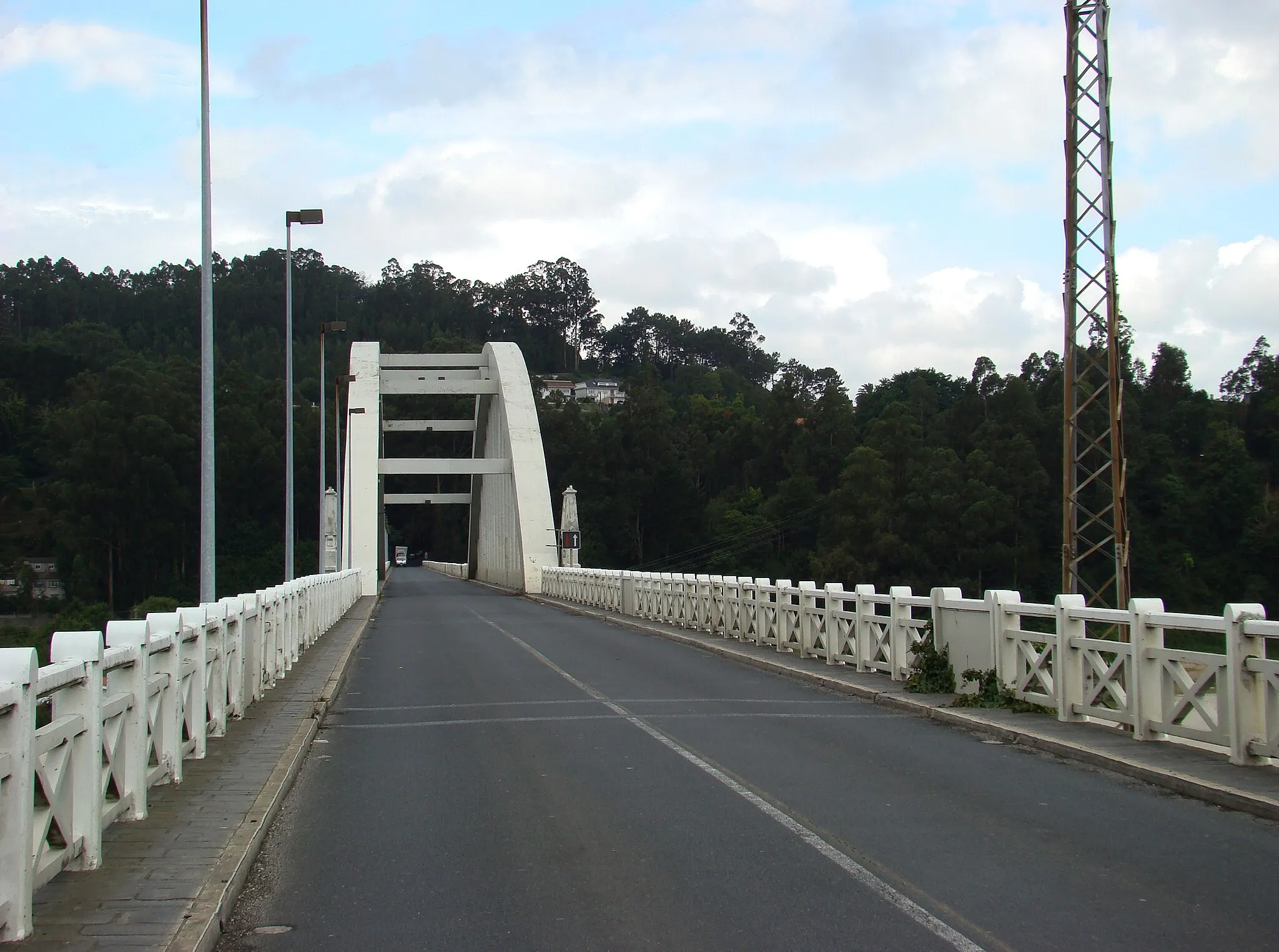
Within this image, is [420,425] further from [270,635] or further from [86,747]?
[86,747]

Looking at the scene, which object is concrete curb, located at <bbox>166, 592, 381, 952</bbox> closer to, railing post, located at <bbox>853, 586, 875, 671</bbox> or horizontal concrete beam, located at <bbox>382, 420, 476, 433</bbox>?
railing post, located at <bbox>853, 586, 875, 671</bbox>

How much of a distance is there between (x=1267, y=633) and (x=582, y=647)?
14339 mm

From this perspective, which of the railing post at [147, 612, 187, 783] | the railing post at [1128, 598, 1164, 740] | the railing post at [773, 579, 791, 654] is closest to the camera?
the railing post at [147, 612, 187, 783]

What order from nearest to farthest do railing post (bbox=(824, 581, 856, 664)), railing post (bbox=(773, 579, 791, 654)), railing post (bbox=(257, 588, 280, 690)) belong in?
1. railing post (bbox=(257, 588, 280, 690))
2. railing post (bbox=(824, 581, 856, 664))
3. railing post (bbox=(773, 579, 791, 654))

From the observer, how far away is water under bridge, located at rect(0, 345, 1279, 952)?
5336mm

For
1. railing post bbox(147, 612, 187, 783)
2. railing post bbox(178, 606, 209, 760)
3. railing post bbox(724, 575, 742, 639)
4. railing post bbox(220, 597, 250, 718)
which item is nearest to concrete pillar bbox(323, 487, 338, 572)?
railing post bbox(724, 575, 742, 639)

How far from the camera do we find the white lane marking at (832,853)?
5.22 m

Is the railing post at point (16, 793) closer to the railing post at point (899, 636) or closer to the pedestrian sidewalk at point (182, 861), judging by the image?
the pedestrian sidewalk at point (182, 861)

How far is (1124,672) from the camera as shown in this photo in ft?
33.9

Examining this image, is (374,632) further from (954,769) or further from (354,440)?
(354,440)

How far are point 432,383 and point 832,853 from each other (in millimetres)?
56872

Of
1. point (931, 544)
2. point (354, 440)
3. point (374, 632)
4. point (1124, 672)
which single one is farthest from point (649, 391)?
point (1124, 672)

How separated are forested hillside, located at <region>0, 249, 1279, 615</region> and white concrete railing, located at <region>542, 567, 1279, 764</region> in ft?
155

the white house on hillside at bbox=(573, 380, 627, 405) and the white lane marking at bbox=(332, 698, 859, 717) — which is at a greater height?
the white house on hillside at bbox=(573, 380, 627, 405)
